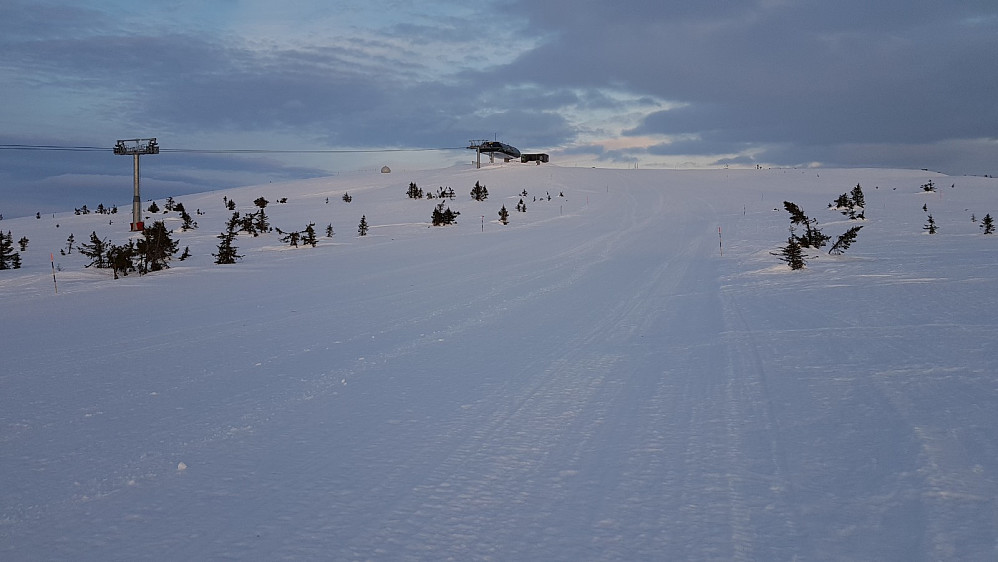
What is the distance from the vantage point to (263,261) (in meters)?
22.3

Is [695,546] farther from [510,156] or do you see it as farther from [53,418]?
[510,156]

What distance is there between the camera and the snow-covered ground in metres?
3.72

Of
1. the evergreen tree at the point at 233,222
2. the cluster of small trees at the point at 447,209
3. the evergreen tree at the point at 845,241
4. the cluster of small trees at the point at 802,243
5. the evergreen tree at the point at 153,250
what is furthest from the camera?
the cluster of small trees at the point at 447,209

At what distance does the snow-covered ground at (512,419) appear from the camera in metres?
3.72

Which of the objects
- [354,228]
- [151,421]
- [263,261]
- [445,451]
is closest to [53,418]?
Result: [151,421]

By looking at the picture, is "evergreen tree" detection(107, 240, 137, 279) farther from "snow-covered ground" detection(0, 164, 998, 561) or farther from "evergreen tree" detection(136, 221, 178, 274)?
"snow-covered ground" detection(0, 164, 998, 561)

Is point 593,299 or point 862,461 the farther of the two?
point 593,299

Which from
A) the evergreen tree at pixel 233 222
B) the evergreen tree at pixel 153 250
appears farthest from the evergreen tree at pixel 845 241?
the evergreen tree at pixel 153 250

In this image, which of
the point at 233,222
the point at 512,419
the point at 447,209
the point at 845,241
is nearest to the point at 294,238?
the point at 233,222

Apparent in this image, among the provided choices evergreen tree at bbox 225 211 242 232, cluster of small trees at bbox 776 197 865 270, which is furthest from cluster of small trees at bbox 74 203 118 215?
cluster of small trees at bbox 776 197 865 270

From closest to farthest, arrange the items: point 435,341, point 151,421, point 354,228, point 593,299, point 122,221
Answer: point 151,421 < point 435,341 < point 593,299 < point 354,228 < point 122,221

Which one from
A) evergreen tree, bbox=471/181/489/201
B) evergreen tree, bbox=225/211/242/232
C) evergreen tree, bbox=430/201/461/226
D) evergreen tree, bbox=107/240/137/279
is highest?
evergreen tree, bbox=471/181/489/201

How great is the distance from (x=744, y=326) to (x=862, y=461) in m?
5.24

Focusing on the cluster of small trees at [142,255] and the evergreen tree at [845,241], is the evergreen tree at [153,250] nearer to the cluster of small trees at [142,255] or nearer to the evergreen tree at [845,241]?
the cluster of small trees at [142,255]
